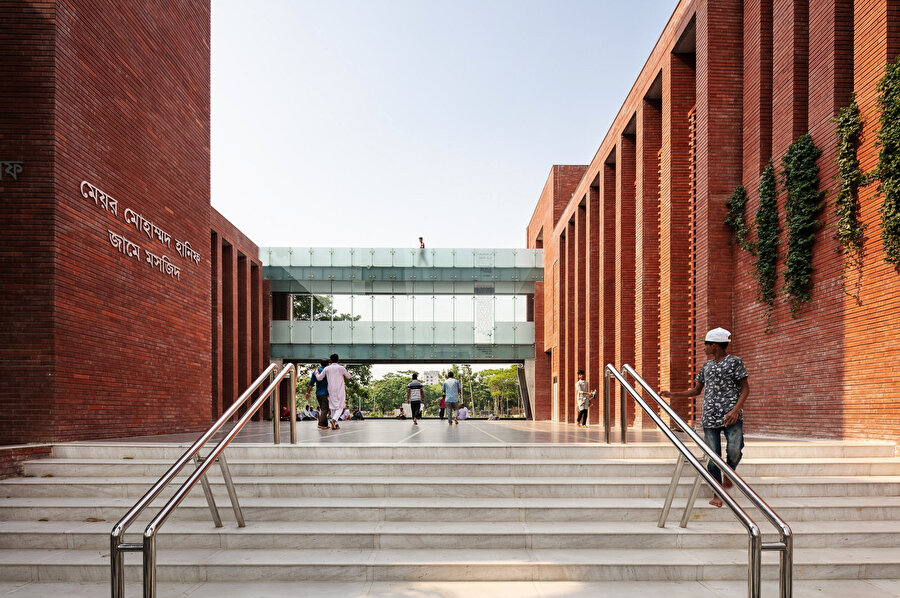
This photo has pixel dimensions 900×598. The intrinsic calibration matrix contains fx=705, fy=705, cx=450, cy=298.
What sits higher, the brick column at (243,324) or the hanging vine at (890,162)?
the hanging vine at (890,162)

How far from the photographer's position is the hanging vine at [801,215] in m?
10.5

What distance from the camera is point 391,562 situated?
5.54 meters

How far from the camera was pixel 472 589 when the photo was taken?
5.28m

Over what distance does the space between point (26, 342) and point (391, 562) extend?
240 inches

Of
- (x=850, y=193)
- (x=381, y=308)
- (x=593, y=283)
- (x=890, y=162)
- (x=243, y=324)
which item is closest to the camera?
(x=890, y=162)

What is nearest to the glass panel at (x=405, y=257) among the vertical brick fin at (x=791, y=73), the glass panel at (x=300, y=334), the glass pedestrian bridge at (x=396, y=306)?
the glass pedestrian bridge at (x=396, y=306)

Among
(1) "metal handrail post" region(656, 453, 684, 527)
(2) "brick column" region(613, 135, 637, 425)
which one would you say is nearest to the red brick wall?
(1) "metal handrail post" region(656, 453, 684, 527)

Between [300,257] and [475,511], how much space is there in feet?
85.5

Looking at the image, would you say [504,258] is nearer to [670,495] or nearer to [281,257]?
[281,257]

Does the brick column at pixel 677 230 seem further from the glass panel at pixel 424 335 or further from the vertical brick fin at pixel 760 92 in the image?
the glass panel at pixel 424 335

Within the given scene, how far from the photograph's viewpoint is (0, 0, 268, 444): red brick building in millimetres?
8922

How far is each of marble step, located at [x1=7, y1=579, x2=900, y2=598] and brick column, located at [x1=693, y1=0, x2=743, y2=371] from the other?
8.17 metres

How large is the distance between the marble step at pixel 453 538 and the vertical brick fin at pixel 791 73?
721 cm

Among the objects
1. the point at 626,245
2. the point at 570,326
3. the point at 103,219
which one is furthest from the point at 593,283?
the point at 103,219
